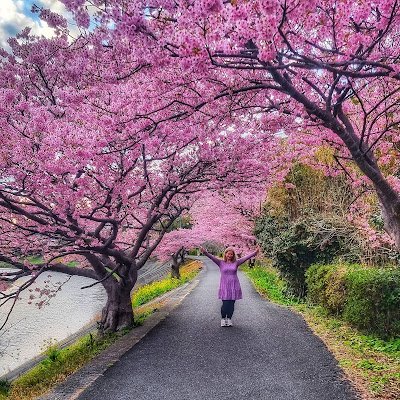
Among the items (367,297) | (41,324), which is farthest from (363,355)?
(41,324)

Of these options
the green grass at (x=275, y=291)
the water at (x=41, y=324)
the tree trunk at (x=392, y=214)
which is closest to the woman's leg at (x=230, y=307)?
the tree trunk at (x=392, y=214)

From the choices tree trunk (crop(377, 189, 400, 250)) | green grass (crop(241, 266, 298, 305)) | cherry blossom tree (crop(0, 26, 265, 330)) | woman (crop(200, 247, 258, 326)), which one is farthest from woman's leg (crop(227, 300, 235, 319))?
green grass (crop(241, 266, 298, 305))

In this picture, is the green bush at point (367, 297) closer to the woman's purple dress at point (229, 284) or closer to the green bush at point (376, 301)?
the green bush at point (376, 301)

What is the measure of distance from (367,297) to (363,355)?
47.0 inches

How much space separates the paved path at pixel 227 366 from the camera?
4.67 metres

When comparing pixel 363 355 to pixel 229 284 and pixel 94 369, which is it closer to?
pixel 229 284

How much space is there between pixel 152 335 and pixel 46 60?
5.95m

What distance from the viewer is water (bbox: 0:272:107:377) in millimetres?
13570

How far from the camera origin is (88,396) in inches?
190

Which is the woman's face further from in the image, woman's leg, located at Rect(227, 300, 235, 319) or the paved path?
the paved path

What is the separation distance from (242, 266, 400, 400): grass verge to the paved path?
207 mm

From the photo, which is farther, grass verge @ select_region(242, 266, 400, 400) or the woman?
the woman

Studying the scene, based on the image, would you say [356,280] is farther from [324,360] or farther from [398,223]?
[398,223]

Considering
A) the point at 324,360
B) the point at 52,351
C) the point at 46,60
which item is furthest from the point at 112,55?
the point at 52,351
